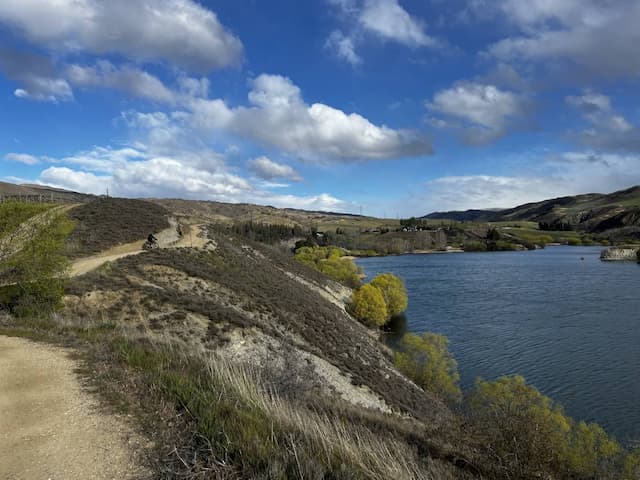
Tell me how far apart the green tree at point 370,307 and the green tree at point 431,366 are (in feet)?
46.1

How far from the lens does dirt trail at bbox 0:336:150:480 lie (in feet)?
17.7

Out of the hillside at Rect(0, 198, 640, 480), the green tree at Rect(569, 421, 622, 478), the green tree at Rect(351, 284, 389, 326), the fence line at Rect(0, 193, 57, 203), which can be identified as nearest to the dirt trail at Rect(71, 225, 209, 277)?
the hillside at Rect(0, 198, 640, 480)

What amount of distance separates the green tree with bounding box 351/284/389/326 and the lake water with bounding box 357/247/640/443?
9.88ft

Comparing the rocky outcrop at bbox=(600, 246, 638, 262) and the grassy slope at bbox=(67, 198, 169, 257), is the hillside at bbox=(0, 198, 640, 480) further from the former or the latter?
the rocky outcrop at bbox=(600, 246, 638, 262)

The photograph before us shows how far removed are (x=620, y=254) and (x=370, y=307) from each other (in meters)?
107

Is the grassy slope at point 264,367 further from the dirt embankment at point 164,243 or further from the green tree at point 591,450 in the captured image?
the green tree at point 591,450

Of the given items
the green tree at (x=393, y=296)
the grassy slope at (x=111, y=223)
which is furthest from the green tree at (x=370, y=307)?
the grassy slope at (x=111, y=223)

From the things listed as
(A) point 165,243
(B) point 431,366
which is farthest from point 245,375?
(A) point 165,243

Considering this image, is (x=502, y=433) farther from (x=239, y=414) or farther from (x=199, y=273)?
(x=199, y=273)

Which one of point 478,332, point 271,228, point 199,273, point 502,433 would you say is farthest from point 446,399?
point 271,228

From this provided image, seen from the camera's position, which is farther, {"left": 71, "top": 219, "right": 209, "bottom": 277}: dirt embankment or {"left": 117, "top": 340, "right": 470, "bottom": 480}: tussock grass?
{"left": 71, "top": 219, "right": 209, "bottom": 277}: dirt embankment

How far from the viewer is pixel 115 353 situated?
10.1 metres

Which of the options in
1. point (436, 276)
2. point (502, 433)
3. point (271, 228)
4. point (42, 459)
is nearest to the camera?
point (42, 459)

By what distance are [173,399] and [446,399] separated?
26209 millimetres
